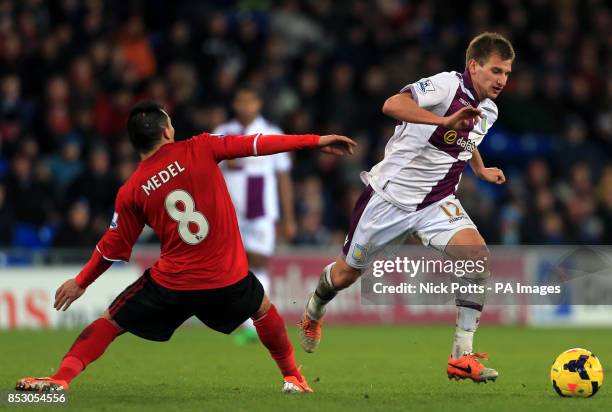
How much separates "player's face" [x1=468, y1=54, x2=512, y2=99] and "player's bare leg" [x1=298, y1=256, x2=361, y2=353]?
1.60 metres

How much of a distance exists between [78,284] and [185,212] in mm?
751

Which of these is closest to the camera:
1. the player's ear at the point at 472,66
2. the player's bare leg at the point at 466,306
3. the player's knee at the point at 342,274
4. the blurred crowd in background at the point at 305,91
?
the player's bare leg at the point at 466,306

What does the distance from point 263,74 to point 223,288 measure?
10677 mm

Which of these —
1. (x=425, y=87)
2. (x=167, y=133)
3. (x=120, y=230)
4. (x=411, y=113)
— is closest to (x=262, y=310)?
(x=120, y=230)

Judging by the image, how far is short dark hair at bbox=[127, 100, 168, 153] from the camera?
23.0 feet

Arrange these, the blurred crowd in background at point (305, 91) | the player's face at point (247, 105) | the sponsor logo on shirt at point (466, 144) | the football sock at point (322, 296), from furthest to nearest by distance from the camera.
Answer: the blurred crowd in background at point (305, 91) → the player's face at point (247, 105) → the football sock at point (322, 296) → the sponsor logo on shirt at point (466, 144)

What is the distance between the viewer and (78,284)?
7.06 meters

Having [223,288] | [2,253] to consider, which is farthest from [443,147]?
[2,253]

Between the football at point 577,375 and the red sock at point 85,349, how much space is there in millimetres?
2711

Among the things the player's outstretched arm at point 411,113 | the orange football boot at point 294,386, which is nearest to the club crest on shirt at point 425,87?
the player's outstretched arm at point 411,113

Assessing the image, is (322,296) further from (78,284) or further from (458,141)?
(78,284)

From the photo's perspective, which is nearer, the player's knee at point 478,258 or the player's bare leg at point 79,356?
the player's bare leg at point 79,356

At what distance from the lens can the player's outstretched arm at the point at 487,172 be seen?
823 centimetres

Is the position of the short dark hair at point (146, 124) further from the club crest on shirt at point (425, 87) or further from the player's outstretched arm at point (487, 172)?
the player's outstretched arm at point (487, 172)
